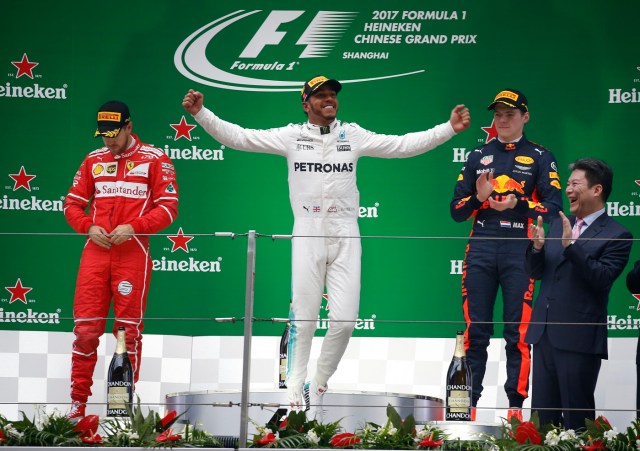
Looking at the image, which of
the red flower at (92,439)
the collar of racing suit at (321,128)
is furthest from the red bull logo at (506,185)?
the red flower at (92,439)

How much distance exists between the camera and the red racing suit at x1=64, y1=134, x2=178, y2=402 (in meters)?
5.57

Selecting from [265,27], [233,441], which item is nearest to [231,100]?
[265,27]

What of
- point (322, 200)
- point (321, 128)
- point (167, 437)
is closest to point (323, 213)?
point (322, 200)

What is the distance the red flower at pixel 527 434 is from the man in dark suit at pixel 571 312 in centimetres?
36

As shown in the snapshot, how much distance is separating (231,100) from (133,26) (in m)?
0.68

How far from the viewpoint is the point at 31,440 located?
4273 mm

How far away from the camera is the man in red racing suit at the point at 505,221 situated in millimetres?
5637

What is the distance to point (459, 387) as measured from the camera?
5.51 metres

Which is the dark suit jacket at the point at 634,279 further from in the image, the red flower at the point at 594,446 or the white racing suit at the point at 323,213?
the white racing suit at the point at 323,213

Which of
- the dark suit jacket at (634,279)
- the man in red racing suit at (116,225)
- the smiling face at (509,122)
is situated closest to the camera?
the dark suit jacket at (634,279)

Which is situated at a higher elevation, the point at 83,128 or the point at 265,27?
the point at 265,27

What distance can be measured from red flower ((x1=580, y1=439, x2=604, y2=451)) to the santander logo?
316 centimetres

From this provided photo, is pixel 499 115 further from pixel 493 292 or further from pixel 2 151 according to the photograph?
pixel 2 151

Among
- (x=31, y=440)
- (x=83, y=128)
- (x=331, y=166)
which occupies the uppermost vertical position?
(x=83, y=128)
